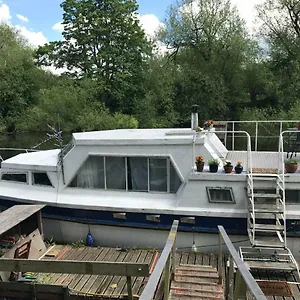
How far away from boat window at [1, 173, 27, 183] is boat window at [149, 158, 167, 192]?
338 cm

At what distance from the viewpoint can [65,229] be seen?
28.8ft

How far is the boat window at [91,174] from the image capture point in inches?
339

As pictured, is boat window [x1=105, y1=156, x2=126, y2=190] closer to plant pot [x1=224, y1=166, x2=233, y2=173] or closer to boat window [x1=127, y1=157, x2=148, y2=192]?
boat window [x1=127, y1=157, x2=148, y2=192]

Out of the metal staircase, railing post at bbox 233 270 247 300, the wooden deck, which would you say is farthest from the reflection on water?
railing post at bbox 233 270 247 300

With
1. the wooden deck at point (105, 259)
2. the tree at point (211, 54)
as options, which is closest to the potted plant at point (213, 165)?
the wooden deck at point (105, 259)

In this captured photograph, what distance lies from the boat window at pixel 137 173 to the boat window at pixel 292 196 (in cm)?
301

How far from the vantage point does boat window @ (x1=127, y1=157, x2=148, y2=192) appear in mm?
8328

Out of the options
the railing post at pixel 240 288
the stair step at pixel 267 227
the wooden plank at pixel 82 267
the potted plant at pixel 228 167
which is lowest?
the stair step at pixel 267 227

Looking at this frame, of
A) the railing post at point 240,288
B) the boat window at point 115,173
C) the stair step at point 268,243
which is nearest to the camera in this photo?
the railing post at point 240,288

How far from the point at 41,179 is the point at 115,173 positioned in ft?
6.54

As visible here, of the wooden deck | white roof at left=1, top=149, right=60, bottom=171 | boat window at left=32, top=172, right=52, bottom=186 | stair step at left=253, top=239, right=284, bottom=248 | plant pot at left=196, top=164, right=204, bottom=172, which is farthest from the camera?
boat window at left=32, top=172, right=52, bottom=186

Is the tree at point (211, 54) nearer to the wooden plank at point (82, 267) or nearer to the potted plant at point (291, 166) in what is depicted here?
the potted plant at point (291, 166)

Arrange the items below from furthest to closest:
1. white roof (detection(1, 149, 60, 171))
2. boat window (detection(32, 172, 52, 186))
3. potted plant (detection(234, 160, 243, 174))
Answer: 1. boat window (detection(32, 172, 52, 186))
2. white roof (detection(1, 149, 60, 171))
3. potted plant (detection(234, 160, 243, 174))

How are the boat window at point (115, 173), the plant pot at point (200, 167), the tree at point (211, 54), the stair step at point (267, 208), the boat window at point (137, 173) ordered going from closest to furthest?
the stair step at point (267, 208)
the plant pot at point (200, 167)
the boat window at point (137, 173)
the boat window at point (115, 173)
the tree at point (211, 54)
